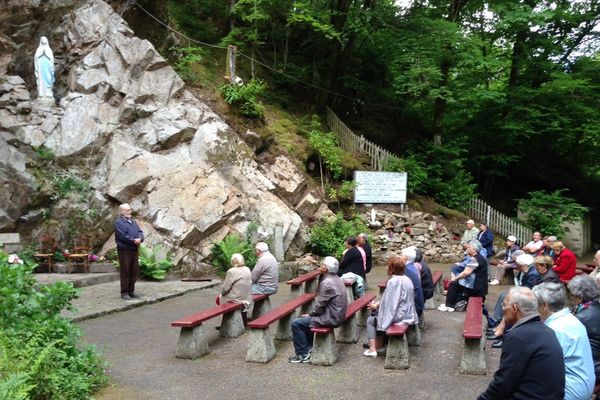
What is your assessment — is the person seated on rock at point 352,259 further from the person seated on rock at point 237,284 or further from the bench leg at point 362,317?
the person seated on rock at point 237,284

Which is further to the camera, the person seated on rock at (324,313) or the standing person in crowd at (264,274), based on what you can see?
the standing person in crowd at (264,274)

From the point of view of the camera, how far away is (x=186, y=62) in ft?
59.5

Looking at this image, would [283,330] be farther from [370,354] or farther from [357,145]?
[357,145]

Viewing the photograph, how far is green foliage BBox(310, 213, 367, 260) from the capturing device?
1589 centimetres

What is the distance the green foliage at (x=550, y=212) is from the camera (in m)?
19.4

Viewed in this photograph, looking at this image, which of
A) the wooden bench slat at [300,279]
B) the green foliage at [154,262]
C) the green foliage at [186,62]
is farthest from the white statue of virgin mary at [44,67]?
the wooden bench slat at [300,279]

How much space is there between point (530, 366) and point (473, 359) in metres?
3.36

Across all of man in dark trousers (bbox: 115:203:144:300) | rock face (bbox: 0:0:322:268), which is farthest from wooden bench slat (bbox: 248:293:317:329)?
rock face (bbox: 0:0:322:268)

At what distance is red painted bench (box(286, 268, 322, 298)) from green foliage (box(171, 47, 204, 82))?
380 inches

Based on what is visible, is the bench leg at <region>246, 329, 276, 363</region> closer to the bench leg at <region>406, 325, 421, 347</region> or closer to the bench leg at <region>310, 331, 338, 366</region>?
the bench leg at <region>310, 331, 338, 366</region>

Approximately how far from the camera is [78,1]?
17.3 meters

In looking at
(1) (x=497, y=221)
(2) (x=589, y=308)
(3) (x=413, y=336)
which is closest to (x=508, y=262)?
(3) (x=413, y=336)

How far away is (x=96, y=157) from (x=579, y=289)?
13.5 metres

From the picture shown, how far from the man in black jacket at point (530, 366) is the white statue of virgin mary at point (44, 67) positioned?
15900 millimetres
